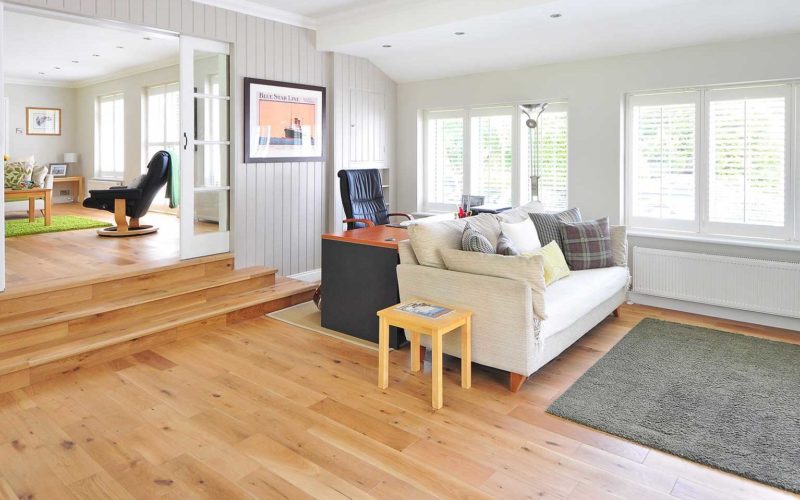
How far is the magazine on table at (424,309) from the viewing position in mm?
3135

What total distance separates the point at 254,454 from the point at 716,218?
168 inches

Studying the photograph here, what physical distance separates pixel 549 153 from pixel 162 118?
6.44 m

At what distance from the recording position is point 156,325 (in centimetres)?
401

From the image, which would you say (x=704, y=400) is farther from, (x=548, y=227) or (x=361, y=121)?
(x=361, y=121)

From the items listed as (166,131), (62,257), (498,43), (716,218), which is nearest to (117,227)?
(62,257)

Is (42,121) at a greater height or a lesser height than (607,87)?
greater

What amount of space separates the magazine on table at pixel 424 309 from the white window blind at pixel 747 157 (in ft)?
9.78

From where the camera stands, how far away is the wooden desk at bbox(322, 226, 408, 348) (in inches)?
155

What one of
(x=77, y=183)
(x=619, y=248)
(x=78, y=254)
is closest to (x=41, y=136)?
(x=77, y=183)

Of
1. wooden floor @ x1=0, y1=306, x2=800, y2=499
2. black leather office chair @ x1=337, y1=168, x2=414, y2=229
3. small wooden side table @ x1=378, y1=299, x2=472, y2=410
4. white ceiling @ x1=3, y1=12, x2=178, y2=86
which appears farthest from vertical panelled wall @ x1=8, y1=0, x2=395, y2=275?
small wooden side table @ x1=378, y1=299, x2=472, y2=410

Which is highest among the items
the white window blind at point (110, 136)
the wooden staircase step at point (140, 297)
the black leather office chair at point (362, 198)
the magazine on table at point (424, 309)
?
the white window blind at point (110, 136)

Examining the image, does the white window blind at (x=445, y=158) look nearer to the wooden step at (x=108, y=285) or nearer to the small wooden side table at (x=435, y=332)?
the wooden step at (x=108, y=285)

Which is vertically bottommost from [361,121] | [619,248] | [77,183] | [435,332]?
[435,332]

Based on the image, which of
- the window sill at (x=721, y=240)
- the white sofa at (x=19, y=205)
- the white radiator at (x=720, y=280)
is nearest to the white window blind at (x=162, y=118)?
the white sofa at (x=19, y=205)
